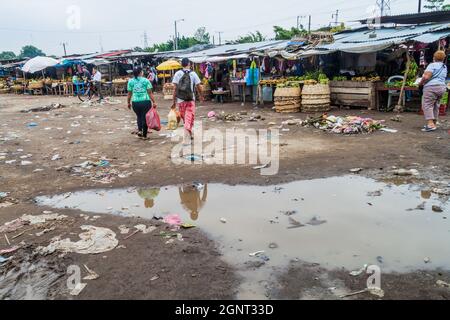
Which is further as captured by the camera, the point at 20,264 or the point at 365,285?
the point at 20,264

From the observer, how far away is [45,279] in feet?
9.73

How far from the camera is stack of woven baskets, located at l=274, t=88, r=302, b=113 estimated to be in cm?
1138

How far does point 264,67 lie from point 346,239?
1235cm

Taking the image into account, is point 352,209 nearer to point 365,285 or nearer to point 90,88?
point 365,285

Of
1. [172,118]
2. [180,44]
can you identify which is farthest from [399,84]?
[180,44]

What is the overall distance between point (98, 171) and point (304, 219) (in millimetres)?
3630

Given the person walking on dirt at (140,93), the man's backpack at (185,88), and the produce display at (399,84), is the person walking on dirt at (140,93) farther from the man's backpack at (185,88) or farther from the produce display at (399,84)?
the produce display at (399,84)

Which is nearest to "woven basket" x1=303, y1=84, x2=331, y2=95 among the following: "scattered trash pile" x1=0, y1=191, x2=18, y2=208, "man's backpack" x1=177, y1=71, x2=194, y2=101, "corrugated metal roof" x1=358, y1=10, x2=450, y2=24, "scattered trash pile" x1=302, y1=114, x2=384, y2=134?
"scattered trash pile" x1=302, y1=114, x2=384, y2=134

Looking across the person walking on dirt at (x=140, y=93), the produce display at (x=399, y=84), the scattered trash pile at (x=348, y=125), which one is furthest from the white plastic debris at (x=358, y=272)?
the produce display at (x=399, y=84)

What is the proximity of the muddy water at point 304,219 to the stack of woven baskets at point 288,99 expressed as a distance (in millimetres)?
6661

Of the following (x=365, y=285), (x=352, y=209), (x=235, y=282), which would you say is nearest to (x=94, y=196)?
(x=235, y=282)

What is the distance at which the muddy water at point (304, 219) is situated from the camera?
3.10 metres

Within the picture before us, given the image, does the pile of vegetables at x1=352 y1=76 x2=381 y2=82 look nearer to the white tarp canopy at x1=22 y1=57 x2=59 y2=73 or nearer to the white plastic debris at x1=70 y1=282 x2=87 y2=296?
the white plastic debris at x1=70 y1=282 x2=87 y2=296
